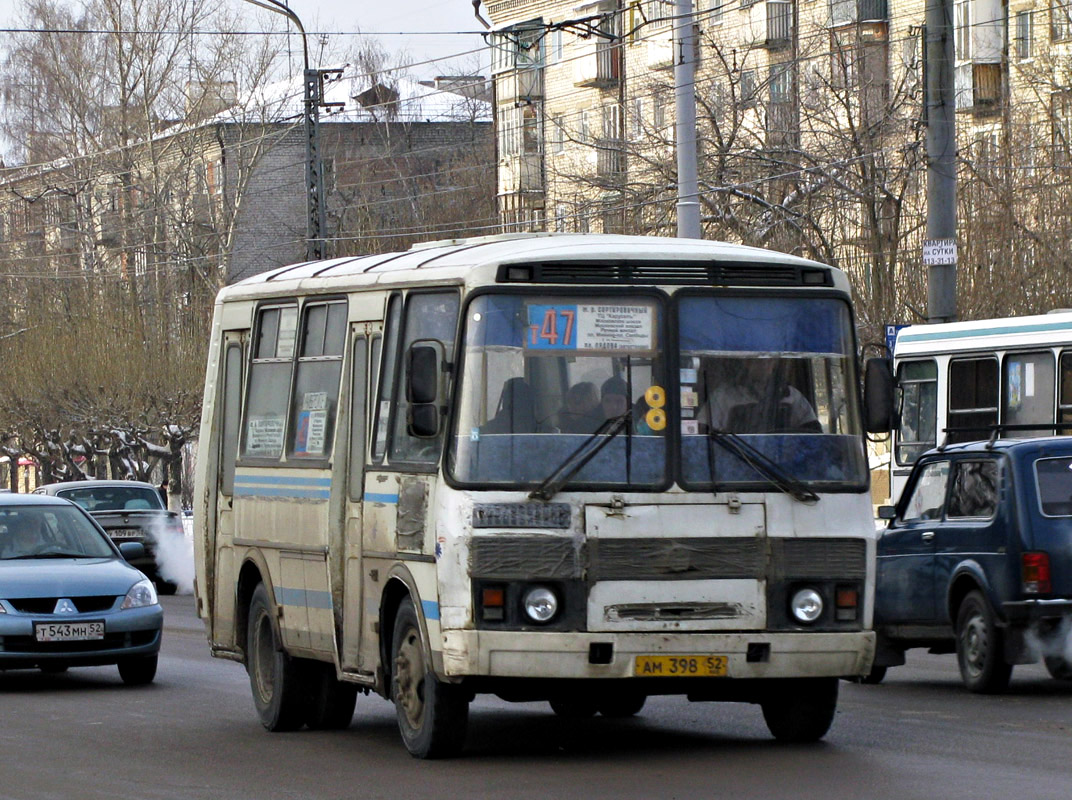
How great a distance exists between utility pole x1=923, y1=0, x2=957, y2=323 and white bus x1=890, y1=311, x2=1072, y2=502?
3.58 ft

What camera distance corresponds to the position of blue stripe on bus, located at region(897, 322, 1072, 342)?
22094 mm

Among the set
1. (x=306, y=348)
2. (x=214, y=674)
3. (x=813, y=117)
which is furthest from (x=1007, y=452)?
(x=813, y=117)

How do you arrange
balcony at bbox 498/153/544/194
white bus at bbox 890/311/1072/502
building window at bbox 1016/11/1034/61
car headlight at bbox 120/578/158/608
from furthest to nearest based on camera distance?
balcony at bbox 498/153/544/194 < building window at bbox 1016/11/1034/61 < white bus at bbox 890/311/1072/502 < car headlight at bbox 120/578/158/608

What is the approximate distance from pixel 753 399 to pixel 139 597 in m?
6.94

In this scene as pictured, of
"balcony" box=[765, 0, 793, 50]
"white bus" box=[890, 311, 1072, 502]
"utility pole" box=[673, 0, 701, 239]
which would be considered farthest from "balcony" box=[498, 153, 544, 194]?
"utility pole" box=[673, 0, 701, 239]

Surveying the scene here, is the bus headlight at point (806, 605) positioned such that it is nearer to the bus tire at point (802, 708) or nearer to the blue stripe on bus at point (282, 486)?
the bus tire at point (802, 708)

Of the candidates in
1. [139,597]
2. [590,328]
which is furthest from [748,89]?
[590,328]

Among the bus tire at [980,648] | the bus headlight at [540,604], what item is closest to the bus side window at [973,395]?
the bus tire at [980,648]

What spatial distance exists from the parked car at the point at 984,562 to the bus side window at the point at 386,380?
442 cm

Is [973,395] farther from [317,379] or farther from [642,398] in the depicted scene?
[642,398]

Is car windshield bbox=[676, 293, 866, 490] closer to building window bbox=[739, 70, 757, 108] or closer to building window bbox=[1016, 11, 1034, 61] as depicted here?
building window bbox=[739, 70, 757, 108]

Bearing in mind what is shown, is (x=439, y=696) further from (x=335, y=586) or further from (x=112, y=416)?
(x=112, y=416)

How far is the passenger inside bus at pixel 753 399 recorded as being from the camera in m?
10.5

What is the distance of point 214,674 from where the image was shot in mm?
16922
